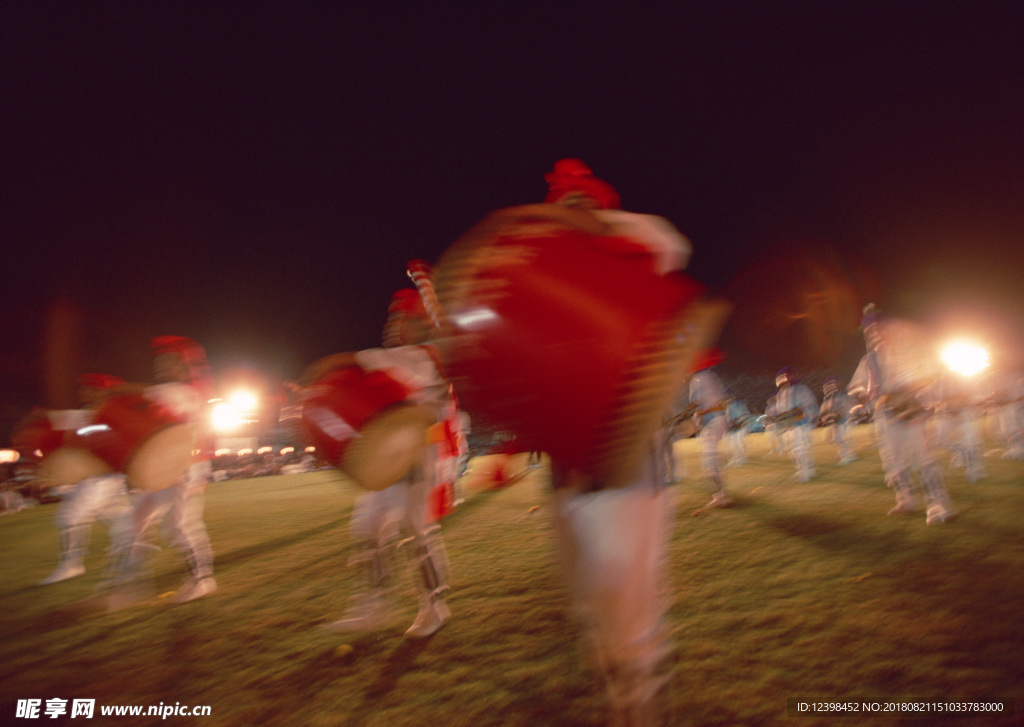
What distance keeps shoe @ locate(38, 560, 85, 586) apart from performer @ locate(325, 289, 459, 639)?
167 inches

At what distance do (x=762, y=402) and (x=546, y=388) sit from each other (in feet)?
138

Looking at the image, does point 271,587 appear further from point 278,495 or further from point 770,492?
point 278,495

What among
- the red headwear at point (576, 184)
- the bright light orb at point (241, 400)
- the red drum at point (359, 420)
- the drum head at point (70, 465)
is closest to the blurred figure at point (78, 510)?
Result: the drum head at point (70, 465)

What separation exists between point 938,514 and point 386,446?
210 inches

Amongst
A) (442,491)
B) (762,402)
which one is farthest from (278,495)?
(762,402)

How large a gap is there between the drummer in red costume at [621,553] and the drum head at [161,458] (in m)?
4.01

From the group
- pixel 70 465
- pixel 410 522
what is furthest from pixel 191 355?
pixel 410 522

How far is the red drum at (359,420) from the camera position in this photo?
2516 millimetres

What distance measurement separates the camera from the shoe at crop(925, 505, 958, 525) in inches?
189

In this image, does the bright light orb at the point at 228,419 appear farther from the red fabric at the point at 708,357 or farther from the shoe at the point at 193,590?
the red fabric at the point at 708,357

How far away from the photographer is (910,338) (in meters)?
5.20

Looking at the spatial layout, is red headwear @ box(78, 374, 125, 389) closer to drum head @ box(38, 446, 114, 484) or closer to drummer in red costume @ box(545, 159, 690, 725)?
drum head @ box(38, 446, 114, 484)

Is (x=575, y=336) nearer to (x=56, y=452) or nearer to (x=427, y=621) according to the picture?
(x=427, y=621)

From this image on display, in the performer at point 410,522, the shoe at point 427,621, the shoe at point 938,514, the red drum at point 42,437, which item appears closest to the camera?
the performer at point 410,522
